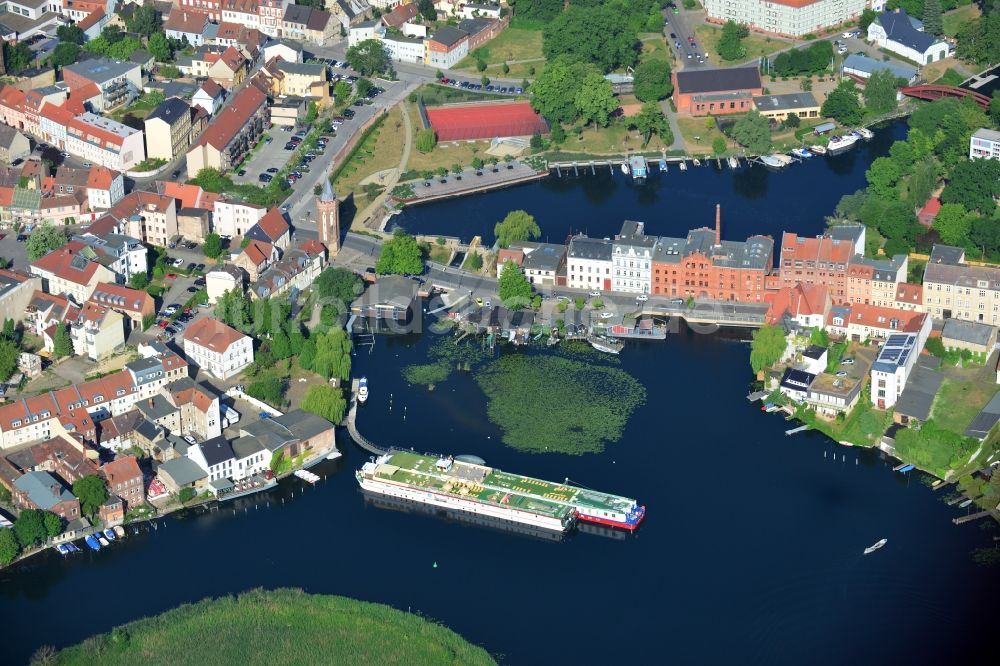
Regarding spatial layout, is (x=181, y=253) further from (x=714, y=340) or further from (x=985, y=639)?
(x=985, y=639)

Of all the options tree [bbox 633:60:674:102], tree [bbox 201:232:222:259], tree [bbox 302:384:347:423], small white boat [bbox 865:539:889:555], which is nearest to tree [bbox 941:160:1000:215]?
tree [bbox 633:60:674:102]

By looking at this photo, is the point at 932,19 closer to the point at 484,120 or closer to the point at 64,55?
the point at 484,120

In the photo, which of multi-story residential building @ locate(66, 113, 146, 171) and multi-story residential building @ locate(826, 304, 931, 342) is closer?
multi-story residential building @ locate(826, 304, 931, 342)

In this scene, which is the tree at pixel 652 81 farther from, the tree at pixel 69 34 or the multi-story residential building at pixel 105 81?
the tree at pixel 69 34

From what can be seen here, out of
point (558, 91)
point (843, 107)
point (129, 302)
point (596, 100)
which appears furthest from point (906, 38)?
point (129, 302)

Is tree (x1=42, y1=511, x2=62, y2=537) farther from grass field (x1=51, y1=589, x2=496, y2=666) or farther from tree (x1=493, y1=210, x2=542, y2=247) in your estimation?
tree (x1=493, y1=210, x2=542, y2=247)

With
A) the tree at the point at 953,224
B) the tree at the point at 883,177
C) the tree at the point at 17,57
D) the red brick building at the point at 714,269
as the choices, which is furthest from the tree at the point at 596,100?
the tree at the point at 17,57
